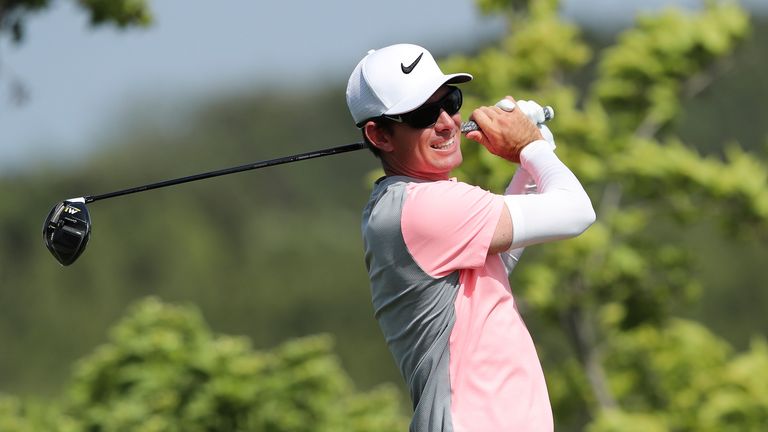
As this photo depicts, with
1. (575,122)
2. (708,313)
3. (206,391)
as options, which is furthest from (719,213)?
(708,313)

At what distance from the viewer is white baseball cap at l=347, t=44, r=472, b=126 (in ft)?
9.18

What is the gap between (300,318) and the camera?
24.6 meters

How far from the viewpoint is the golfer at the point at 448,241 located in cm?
273

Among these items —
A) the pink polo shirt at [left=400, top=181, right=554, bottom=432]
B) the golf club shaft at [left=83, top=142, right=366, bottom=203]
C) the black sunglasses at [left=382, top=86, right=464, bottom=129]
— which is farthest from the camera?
the golf club shaft at [left=83, top=142, right=366, bottom=203]

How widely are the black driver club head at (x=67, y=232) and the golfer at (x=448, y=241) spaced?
627mm

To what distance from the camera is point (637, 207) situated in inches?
405

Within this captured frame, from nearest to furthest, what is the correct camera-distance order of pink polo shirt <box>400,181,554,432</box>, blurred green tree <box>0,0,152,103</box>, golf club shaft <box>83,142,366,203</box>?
pink polo shirt <box>400,181,554,432</box> → golf club shaft <box>83,142,366,203</box> → blurred green tree <box>0,0,152,103</box>

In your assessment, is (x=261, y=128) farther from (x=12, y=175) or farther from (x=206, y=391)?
(x=206, y=391)

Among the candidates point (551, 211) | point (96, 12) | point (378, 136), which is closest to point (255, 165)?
point (378, 136)

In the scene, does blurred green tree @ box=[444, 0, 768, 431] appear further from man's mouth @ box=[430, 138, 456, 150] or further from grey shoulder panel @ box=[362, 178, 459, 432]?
grey shoulder panel @ box=[362, 178, 459, 432]

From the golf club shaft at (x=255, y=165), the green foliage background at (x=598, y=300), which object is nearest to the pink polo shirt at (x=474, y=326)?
the golf club shaft at (x=255, y=165)

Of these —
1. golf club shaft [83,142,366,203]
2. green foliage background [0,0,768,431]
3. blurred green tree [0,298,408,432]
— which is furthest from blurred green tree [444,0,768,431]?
golf club shaft [83,142,366,203]

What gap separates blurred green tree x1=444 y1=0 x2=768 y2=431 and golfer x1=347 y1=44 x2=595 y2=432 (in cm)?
616

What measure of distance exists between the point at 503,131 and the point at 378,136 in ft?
0.86
